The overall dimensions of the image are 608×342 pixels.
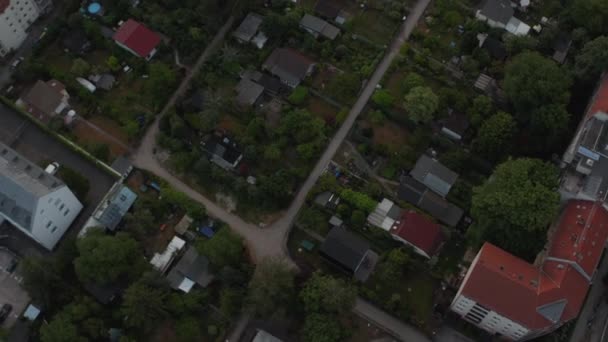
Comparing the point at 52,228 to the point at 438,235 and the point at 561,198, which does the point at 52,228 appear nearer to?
the point at 438,235

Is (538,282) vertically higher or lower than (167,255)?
higher


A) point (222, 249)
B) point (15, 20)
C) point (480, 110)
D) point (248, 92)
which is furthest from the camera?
point (15, 20)

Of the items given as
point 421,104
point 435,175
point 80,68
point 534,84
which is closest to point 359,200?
point 435,175

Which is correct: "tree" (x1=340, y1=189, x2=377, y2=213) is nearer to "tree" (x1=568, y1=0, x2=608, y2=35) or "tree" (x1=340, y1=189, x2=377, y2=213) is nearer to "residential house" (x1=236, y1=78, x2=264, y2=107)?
"residential house" (x1=236, y1=78, x2=264, y2=107)

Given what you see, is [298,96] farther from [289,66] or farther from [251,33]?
[251,33]

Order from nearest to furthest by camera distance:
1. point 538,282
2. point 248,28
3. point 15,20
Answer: point 538,282
point 15,20
point 248,28

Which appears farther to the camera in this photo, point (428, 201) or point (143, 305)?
point (428, 201)

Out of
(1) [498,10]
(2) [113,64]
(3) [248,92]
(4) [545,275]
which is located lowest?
(2) [113,64]

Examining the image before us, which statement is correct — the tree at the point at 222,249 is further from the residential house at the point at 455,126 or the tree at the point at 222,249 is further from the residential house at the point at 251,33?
the residential house at the point at 455,126
